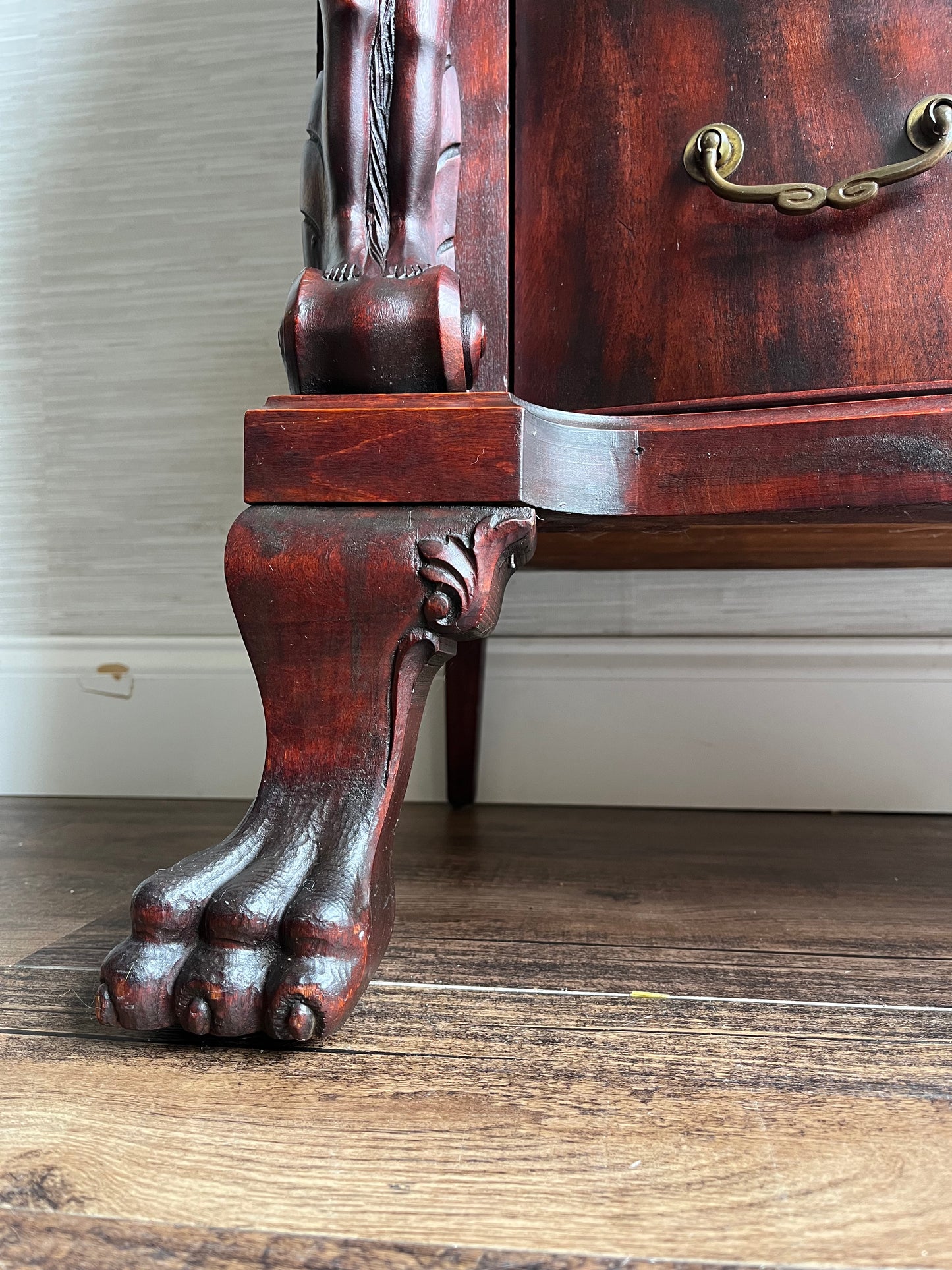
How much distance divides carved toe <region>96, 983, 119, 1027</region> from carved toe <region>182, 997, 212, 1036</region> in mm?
27

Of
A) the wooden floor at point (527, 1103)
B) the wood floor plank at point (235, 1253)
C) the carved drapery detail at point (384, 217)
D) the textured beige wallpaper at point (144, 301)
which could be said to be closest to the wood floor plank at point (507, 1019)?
the wooden floor at point (527, 1103)

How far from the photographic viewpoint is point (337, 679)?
0.39 m

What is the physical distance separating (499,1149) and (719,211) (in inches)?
14.4

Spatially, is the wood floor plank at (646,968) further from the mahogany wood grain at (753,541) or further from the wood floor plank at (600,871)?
the mahogany wood grain at (753,541)

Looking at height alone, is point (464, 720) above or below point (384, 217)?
below

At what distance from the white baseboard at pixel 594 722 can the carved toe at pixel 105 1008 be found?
2.00 feet

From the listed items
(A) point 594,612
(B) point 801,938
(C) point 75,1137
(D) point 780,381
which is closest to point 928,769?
(A) point 594,612

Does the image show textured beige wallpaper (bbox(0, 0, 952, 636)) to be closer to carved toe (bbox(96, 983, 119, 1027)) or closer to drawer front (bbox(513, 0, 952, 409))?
drawer front (bbox(513, 0, 952, 409))

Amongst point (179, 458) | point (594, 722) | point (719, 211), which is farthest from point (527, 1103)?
point (179, 458)

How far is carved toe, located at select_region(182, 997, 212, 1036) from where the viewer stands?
0.34 meters

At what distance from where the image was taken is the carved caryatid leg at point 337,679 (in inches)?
14.3

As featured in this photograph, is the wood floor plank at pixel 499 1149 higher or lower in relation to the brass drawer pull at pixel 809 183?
lower

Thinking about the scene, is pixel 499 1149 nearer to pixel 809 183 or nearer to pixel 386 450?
pixel 386 450

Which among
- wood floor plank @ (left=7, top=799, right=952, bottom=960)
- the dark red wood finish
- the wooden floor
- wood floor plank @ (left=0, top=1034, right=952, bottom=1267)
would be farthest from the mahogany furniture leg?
wood floor plank @ (left=0, top=1034, right=952, bottom=1267)
